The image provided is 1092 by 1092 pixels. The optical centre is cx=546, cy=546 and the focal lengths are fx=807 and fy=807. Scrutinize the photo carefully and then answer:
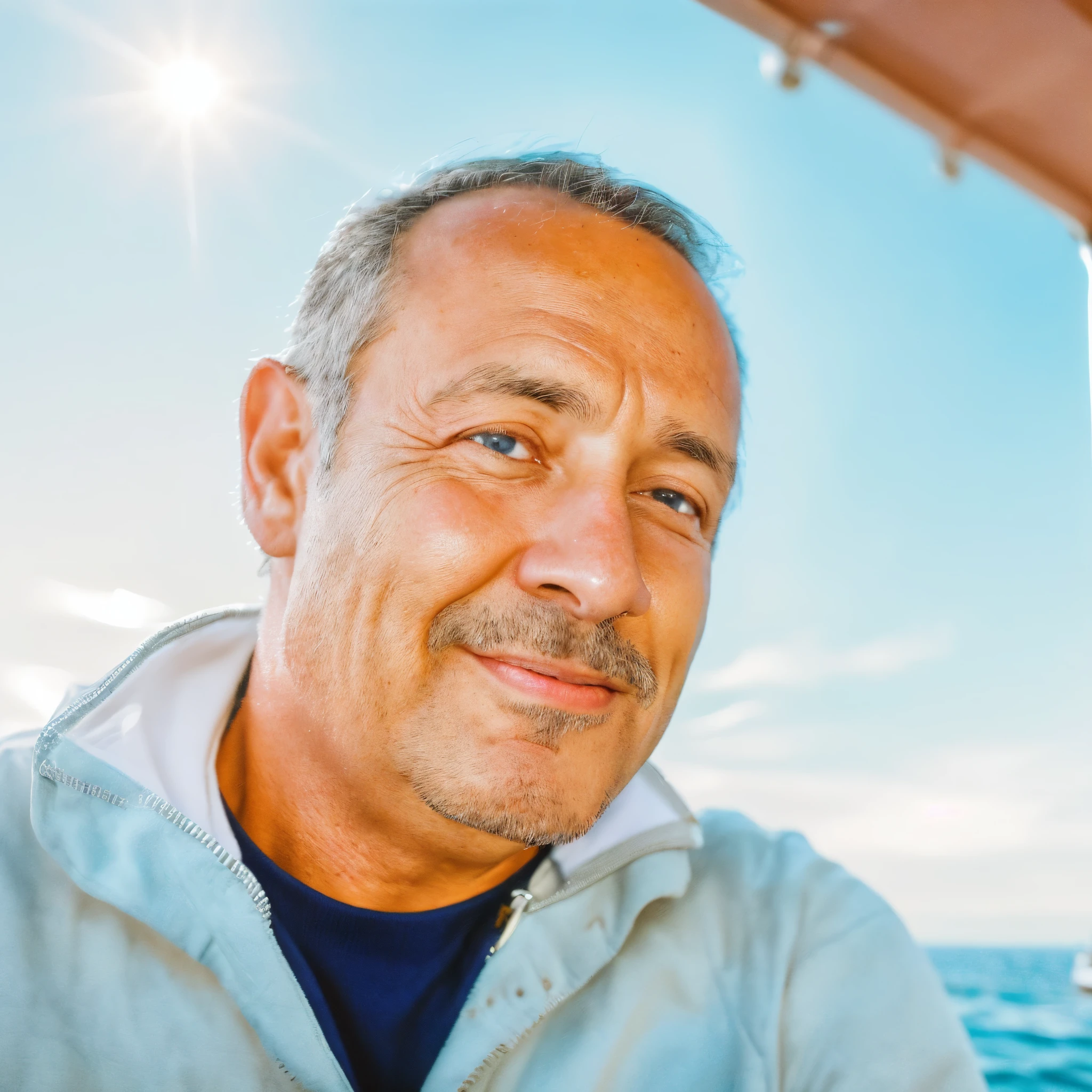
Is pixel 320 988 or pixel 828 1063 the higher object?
pixel 320 988

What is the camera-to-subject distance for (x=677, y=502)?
143 cm

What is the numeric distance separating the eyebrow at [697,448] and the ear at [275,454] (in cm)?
58

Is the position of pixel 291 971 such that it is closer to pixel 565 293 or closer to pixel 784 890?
pixel 784 890

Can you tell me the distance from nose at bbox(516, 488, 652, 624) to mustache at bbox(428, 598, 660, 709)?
0.06ft

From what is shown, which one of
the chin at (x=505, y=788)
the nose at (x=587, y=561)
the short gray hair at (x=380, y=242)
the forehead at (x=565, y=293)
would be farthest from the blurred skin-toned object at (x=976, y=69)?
the chin at (x=505, y=788)

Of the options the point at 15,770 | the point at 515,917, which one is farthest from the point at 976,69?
the point at 15,770

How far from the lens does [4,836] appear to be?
1110mm

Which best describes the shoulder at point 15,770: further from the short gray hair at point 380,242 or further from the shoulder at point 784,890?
the shoulder at point 784,890

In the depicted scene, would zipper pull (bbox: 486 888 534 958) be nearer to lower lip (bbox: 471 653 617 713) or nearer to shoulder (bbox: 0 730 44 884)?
lower lip (bbox: 471 653 617 713)

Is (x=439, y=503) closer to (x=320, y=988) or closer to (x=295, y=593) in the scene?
(x=295, y=593)

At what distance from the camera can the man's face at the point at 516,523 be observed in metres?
1.12

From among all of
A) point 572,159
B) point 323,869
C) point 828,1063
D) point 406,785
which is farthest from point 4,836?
point 572,159

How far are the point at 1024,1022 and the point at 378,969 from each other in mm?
16591

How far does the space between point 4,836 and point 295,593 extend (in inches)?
19.9
